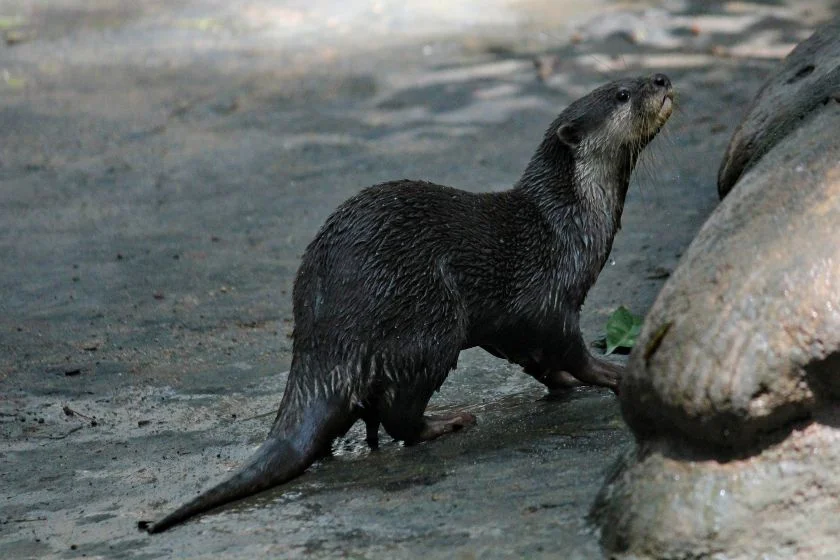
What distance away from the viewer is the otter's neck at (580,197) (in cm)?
377

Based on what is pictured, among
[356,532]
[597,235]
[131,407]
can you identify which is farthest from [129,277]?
[356,532]

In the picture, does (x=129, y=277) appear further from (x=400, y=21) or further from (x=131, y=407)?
(x=400, y=21)

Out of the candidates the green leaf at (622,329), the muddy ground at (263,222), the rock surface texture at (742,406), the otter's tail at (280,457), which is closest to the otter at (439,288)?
the otter's tail at (280,457)

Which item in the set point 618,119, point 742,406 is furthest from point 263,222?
point 742,406

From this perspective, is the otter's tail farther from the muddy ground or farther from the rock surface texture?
the rock surface texture

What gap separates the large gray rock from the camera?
387 centimetres

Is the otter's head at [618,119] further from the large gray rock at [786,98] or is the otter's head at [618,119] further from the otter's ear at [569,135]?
the large gray rock at [786,98]

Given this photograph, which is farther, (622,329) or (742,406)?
(622,329)

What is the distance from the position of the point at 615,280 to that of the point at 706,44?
354 centimetres

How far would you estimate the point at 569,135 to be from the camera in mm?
3900

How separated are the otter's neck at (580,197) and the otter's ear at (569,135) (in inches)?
0.6

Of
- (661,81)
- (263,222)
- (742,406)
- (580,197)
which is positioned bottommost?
(263,222)

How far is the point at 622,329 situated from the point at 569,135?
690 mm

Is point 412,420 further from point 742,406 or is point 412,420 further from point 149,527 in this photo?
point 742,406
